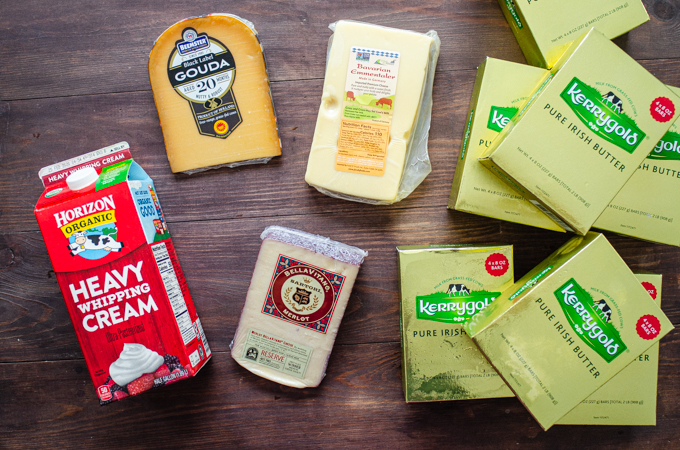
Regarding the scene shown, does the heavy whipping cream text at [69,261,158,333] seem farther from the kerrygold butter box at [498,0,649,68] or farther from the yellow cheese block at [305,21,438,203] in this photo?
the kerrygold butter box at [498,0,649,68]

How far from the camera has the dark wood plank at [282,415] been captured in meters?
0.99

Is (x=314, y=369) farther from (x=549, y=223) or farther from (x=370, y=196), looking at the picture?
(x=549, y=223)

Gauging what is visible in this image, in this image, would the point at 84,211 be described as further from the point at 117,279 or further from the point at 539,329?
the point at 539,329

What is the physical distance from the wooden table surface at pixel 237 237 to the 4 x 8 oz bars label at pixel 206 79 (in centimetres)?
11

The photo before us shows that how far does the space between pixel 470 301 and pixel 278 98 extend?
71cm

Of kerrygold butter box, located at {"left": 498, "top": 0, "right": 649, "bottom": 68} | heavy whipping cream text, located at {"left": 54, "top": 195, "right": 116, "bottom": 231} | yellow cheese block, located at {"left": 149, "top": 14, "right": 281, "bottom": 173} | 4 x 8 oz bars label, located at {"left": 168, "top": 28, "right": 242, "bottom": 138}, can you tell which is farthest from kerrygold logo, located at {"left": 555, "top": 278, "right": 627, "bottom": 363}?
heavy whipping cream text, located at {"left": 54, "top": 195, "right": 116, "bottom": 231}

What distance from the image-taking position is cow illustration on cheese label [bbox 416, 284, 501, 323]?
2.89 ft

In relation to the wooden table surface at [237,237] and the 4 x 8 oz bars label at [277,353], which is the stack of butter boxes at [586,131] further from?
the 4 x 8 oz bars label at [277,353]

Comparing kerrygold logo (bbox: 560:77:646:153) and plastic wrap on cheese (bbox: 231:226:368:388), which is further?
plastic wrap on cheese (bbox: 231:226:368:388)

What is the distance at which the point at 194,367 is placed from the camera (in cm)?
87

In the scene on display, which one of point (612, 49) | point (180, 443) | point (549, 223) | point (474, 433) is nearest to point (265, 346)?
point (180, 443)

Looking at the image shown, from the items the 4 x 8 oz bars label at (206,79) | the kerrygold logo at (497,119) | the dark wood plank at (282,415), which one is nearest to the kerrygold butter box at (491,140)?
the kerrygold logo at (497,119)

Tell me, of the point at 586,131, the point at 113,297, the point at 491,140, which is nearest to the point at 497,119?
the point at 491,140

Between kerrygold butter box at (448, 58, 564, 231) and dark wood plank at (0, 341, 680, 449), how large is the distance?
1.46 feet
